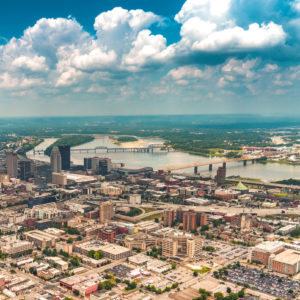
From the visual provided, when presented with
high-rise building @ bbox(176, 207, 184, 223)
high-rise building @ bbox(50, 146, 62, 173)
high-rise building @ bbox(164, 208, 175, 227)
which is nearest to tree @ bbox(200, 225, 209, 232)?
high-rise building @ bbox(176, 207, 184, 223)

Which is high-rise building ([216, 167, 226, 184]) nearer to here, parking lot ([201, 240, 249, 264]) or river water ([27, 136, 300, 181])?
river water ([27, 136, 300, 181])

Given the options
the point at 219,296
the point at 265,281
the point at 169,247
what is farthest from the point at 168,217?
the point at 219,296

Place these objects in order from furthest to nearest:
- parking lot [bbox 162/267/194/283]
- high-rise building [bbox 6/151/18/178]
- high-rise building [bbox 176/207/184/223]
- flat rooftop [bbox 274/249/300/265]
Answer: high-rise building [bbox 6/151/18/178] → high-rise building [bbox 176/207/184/223] → flat rooftop [bbox 274/249/300/265] → parking lot [bbox 162/267/194/283]

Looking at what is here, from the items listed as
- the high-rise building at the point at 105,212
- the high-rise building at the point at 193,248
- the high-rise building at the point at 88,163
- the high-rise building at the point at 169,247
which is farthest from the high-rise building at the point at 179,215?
the high-rise building at the point at 88,163

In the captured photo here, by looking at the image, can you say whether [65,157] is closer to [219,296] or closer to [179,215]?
[179,215]

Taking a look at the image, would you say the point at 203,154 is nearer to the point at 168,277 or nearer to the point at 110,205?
the point at 110,205

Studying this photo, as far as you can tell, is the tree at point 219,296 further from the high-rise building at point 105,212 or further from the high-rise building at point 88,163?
the high-rise building at point 88,163
